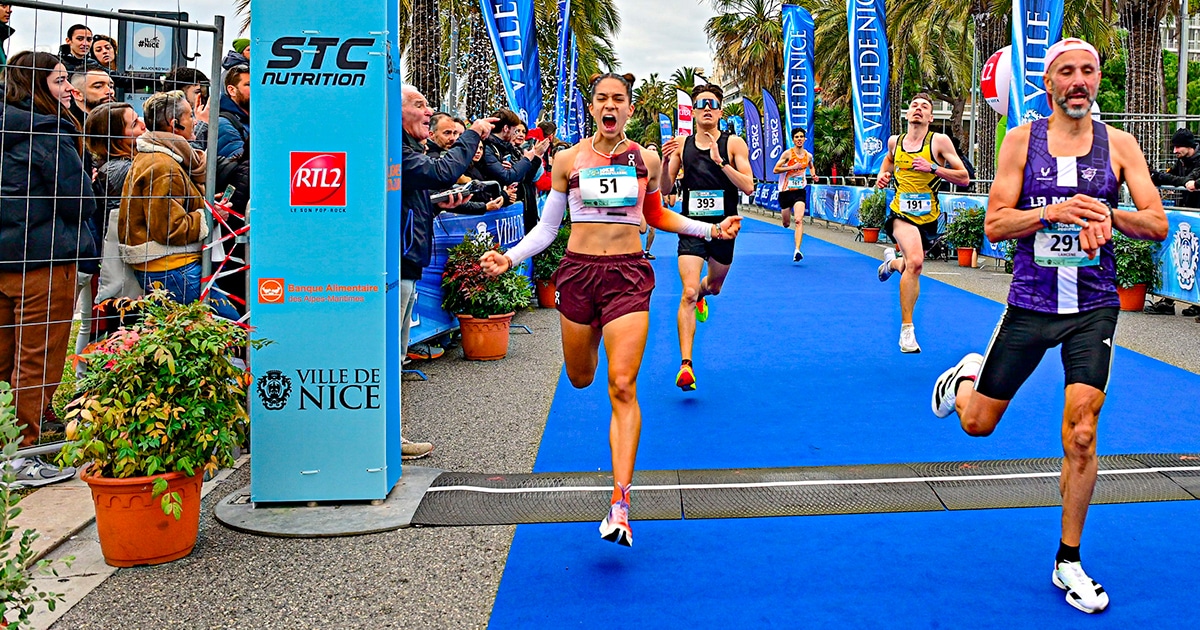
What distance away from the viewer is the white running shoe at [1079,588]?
12.5 feet

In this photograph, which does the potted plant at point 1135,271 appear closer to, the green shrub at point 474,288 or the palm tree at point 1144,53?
the green shrub at point 474,288

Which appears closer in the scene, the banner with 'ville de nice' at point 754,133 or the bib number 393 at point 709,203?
the bib number 393 at point 709,203

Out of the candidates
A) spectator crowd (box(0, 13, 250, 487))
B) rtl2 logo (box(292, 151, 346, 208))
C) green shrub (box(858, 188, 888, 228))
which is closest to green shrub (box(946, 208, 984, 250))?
green shrub (box(858, 188, 888, 228))

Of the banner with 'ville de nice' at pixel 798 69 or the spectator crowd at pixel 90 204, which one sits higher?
the banner with 'ville de nice' at pixel 798 69

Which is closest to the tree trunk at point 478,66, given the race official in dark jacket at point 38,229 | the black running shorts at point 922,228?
the black running shorts at point 922,228

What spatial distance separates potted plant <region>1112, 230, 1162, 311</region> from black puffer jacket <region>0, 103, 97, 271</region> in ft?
35.1

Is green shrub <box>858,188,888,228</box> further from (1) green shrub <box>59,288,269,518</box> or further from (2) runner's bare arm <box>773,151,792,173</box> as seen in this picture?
(1) green shrub <box>59,288,269,518</box>

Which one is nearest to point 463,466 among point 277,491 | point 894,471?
point 277,491

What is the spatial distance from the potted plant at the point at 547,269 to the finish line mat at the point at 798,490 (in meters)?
7.54

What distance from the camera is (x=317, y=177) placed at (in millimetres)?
4984

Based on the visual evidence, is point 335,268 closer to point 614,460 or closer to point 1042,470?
point 614,460

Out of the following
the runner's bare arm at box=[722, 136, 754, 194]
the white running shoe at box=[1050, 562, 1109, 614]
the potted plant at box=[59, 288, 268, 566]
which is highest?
the runner's bare arm at box=[722, 136, 754, 194]

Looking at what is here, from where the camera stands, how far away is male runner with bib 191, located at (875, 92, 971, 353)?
29.9ft

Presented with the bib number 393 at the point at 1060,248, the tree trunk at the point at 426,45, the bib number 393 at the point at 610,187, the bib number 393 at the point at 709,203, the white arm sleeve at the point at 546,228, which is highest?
the tree trunk at the point at 426,45
